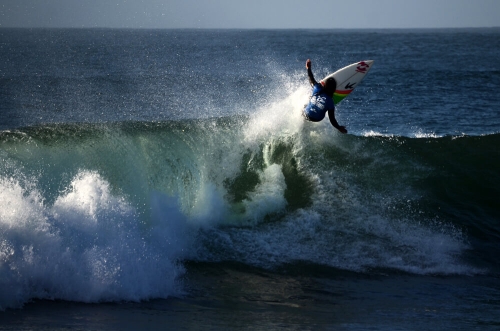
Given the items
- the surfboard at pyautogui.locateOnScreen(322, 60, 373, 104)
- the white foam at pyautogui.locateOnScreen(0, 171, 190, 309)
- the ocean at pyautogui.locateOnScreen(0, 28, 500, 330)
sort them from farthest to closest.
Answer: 1. the surfboard at pyautogui.locateOnScreen(322, 60, 373, 104)
2. the white foam at pyautogui.locateOnScreen(0, 171, 190, 309)
3. the ocean at pyautogui.locateOnScreen(0, 28, 500, 330)

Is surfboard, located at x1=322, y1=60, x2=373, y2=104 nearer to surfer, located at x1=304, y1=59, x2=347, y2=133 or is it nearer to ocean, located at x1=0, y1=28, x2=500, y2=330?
ocean, located at x1=0, y1=28, x2=500, y2=330

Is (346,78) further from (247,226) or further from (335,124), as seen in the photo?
(247,226)

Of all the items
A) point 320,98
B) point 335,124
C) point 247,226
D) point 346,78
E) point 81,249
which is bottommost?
point 81,249

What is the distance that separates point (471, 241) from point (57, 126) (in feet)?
26.3

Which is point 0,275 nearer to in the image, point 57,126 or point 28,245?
point 28,245

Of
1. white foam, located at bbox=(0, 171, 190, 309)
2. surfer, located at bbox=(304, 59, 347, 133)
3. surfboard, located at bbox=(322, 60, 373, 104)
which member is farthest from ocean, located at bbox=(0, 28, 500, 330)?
surfer, located at bbox=(304, 59, 347, 133)

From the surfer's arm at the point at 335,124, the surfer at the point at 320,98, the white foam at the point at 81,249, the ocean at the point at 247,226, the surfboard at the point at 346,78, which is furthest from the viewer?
the surfboard at the point at 346,78

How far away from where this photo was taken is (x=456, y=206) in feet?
42.3

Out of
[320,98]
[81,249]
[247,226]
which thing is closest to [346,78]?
[320,98]

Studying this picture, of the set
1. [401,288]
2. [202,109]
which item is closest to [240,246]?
[401,288]

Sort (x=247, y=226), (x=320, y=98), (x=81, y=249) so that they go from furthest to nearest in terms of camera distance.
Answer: (x=320, y=98)
(x=247, y=226)
(x=81, y=249)

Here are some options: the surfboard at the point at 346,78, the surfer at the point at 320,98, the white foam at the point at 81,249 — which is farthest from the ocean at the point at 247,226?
the surfer at the point at 320,98

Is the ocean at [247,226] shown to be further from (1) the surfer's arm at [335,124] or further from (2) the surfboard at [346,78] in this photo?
(1) the surfer's arm at [335,124]

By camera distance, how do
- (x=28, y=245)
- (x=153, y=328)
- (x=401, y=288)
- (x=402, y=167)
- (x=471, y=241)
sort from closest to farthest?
(x=153, y=328), (x=28, y=245), (x=401, y=288), (x=471, y=241), (x=402, y=167)
